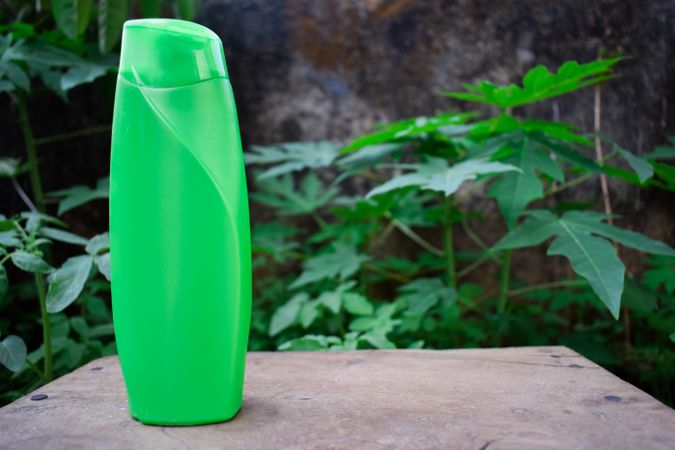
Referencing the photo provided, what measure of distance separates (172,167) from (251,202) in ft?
3.28

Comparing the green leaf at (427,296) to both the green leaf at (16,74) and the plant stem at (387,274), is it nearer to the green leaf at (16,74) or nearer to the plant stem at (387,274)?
the plant stem at (387,274)

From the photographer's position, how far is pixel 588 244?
0.86 meters

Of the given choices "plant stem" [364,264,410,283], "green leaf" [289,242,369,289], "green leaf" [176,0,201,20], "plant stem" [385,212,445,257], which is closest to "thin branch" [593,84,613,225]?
"plant stem" [385,212,445,257]

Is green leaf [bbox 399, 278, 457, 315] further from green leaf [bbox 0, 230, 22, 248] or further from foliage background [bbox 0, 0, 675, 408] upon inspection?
green leaf [bbox 0, 230, 22, 248]

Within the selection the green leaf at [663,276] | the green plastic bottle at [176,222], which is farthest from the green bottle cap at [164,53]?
the green leaf at [663,276]

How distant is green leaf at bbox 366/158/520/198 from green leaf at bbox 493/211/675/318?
0.11 metres

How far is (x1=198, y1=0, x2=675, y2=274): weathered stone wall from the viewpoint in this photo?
1.43 metres

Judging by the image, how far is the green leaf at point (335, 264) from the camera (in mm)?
1221

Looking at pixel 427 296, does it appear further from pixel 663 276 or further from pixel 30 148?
pixel 30 148

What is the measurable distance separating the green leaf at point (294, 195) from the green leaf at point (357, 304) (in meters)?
0.29

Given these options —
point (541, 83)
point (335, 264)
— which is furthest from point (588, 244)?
point (335, 264)

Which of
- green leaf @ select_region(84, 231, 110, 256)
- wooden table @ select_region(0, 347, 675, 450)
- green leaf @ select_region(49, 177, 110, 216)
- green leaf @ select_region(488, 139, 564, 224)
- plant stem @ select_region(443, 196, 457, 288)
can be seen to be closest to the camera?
wooden table @ select_region(0, 347, 675, 450)

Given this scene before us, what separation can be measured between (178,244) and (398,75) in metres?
1.09

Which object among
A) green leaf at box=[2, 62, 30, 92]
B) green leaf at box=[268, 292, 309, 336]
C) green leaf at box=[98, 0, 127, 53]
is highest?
green leaf at box=[98, 0, 127, 53]
